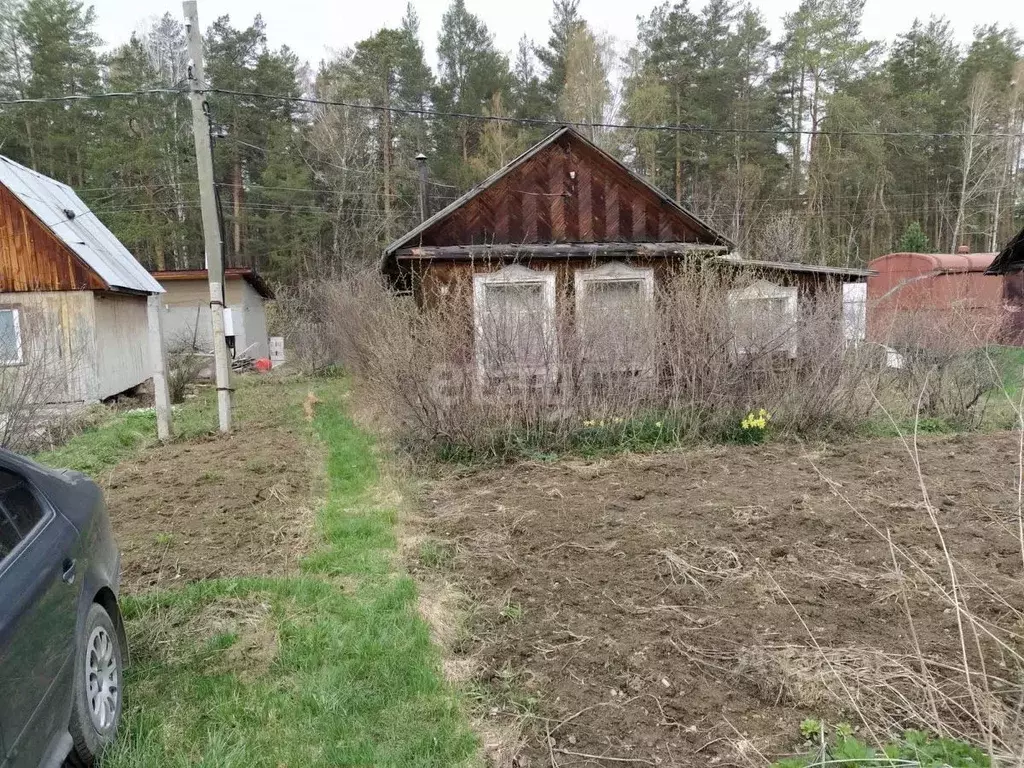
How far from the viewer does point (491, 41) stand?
2886 cm

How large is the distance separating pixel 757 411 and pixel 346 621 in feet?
21.7

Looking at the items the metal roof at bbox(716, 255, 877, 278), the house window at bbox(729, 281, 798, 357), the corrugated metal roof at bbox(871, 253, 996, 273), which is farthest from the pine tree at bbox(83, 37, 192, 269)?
the corrugated metal roof at bbox(871, 253, 996, 273)

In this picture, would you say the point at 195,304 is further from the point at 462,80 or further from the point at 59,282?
the point at 462,80

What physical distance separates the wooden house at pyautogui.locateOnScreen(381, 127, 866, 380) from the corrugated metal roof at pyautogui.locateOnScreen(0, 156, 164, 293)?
657cm

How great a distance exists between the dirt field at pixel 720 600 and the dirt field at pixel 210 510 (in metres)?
1.40

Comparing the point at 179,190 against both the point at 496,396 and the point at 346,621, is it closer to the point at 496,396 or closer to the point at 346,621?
the point at 496,396

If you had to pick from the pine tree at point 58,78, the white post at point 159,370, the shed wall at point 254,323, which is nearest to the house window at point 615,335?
the white post at point 159,370

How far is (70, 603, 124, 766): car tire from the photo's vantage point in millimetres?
2412

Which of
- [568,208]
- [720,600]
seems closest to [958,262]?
[568,208]

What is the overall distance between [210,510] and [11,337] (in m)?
9.39

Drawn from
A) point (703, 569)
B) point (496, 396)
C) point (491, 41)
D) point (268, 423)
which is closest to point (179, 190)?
point (491, 41)

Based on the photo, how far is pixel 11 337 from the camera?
12.3 metres

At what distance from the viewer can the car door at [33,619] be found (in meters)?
1.98

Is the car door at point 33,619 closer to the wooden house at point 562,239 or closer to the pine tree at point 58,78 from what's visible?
the wooden house at point 562,239
